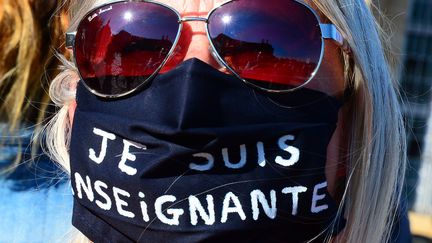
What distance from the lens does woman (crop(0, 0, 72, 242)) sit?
168 cm

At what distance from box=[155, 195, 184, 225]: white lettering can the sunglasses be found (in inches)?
8.8

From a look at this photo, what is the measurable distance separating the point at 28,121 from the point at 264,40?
3.12ft

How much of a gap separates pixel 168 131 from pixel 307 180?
0.30 meters

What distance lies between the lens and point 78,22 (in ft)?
4.58

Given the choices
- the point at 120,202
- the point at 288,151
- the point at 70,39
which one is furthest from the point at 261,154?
the point at 70,39

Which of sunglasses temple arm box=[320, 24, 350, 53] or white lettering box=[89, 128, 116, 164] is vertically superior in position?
sunglasses temple arm box=[320, 24, 350, 53]

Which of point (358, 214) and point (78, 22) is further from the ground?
point (78, 22)

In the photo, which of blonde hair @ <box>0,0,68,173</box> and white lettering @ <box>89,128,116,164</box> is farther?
blonde hair @ <box>0,0,68,173</box>

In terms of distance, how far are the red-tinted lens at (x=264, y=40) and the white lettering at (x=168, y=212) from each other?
28 centimetres

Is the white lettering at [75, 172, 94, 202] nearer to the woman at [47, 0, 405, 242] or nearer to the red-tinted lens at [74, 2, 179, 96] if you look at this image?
the woman at [47, 0, 405, 242]

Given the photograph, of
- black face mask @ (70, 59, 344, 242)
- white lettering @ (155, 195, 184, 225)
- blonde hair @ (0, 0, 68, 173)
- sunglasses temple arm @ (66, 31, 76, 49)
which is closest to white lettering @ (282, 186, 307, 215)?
black face mask @ (70, 59, 344, 242)

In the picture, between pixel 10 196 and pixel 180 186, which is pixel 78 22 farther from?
pixel 10 196

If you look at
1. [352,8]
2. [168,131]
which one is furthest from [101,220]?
[352,8]

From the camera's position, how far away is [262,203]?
121 cm
